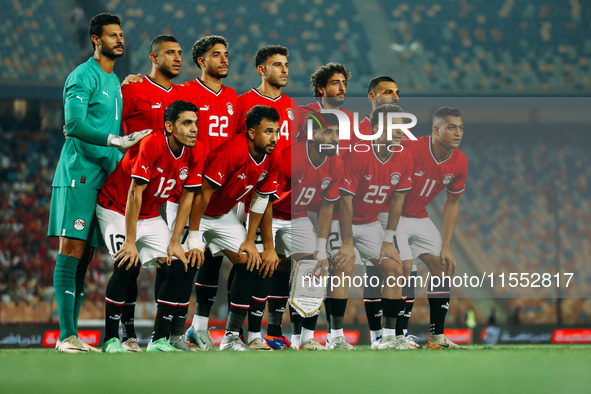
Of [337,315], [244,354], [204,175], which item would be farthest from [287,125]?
[244,354]

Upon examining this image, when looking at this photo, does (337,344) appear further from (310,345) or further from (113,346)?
(113,346)

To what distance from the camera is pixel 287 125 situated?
6.31m

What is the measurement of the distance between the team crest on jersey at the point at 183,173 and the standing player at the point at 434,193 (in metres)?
1.88

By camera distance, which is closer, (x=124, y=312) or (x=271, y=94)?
(x=124, y=312)

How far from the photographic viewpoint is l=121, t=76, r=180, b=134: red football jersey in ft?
19.4

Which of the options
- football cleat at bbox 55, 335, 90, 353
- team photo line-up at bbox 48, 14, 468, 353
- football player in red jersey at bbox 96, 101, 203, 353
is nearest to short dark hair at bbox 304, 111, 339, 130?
team photo line-up at bbox 48, 14, 468, 353

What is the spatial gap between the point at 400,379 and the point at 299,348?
2667 millimetres

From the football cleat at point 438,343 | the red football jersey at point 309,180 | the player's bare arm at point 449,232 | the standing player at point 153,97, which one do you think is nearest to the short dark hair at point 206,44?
the standing player at point 153,97

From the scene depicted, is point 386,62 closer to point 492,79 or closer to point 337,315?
point 492,79

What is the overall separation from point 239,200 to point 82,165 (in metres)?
1.14

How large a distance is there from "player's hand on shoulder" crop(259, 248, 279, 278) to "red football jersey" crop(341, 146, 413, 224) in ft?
3.19

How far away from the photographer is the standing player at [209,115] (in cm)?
600

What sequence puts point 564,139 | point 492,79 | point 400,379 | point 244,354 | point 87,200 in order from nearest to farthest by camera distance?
point 400,379, point 244,354, point 87,200, point 564,139, point 492,79

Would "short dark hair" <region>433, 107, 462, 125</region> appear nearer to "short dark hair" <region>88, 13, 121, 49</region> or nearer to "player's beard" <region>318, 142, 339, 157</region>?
"player's beard" <region>318, 142, 339, 157</region>
